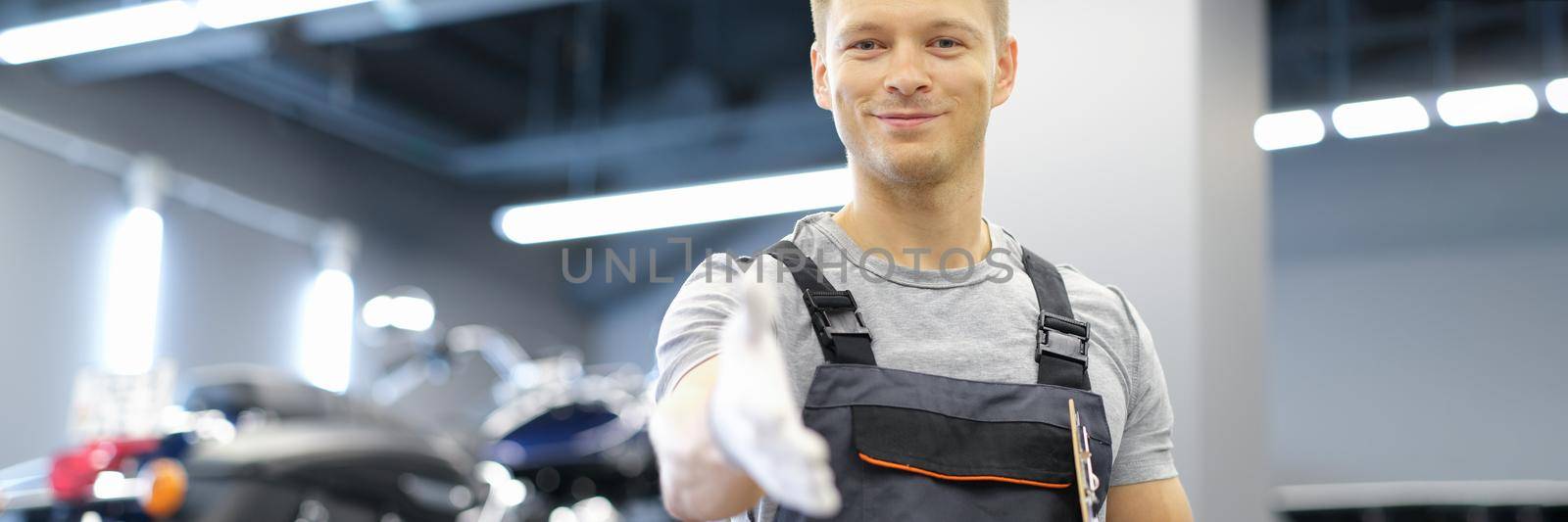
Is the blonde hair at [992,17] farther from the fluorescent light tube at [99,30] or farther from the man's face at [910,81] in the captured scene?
the fluorescent light tube at [99,30]

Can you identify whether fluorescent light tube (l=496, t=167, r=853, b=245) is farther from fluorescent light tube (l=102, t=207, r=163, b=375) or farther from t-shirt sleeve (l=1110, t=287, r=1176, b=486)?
t-shirt sleeve (l=1110, t=287, r=1176, b=486)

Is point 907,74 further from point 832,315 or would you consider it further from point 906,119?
point 832,315

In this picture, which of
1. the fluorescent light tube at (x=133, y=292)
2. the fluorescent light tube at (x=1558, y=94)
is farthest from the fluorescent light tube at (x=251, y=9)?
the fluorescent light tube at (x=1558, y=94)

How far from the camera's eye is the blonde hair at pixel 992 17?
1.28 m

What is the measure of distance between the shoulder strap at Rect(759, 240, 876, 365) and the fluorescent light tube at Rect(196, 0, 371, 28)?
4.23m

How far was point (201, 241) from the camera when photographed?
748cm

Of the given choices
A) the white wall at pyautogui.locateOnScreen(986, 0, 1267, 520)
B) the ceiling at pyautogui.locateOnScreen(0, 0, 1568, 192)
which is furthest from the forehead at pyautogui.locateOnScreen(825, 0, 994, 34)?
the ceiling at pyautogui.locateOnScreen(0, 0, 1568, 192)

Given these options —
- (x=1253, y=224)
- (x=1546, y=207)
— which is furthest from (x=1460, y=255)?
(x=1253, y=224)

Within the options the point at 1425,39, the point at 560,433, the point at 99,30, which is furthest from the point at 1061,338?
the point at 1425,39

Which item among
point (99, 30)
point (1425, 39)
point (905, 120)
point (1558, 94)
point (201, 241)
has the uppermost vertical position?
point (1425, 39)

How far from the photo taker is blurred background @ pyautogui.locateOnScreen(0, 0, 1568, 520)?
476cm

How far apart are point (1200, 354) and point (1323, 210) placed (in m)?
7.40

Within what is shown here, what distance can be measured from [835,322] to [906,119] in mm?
203

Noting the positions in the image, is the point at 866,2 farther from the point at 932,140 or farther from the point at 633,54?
the point at 633,54
